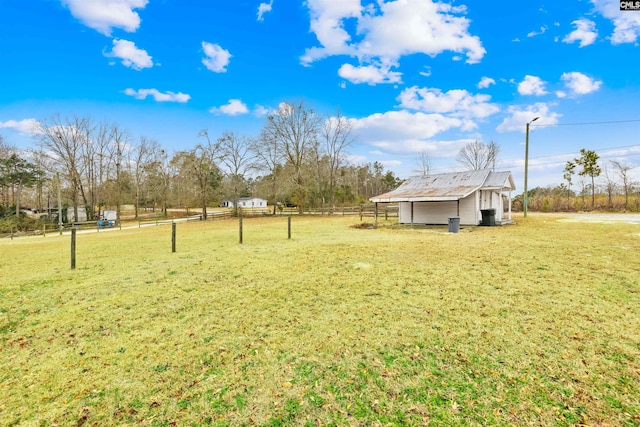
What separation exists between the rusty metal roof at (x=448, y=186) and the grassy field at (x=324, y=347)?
10735 millimetres

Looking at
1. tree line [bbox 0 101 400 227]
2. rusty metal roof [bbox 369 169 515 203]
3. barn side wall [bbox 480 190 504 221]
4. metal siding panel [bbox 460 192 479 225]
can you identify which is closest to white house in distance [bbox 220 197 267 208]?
tree line [bbox 0 101 400 227]

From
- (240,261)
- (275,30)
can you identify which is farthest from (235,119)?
(240,261)

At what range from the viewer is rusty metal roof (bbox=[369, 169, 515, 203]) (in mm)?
16734

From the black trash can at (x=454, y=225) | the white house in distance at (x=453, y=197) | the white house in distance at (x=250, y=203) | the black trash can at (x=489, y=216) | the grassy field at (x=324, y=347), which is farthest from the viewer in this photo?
the white house in distance at (x=250, y=203)

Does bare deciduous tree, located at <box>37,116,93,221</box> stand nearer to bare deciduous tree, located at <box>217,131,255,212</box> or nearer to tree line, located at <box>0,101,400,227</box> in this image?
tree line, located at <box>0,101,400,227</box>

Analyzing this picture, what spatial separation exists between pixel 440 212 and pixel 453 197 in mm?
2809

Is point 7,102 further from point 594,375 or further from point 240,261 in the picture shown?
point 594,375

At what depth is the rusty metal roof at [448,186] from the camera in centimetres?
1673

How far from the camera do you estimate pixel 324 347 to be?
123 inches

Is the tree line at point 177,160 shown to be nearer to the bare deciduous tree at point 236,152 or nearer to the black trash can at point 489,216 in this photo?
the bare deciduous tree at point 236,152

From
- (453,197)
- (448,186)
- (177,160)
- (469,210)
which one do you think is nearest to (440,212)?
(469,210)

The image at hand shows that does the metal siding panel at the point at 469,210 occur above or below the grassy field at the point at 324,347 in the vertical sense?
above

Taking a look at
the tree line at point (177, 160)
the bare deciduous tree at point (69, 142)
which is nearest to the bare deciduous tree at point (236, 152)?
the tree line at point (177, 160)

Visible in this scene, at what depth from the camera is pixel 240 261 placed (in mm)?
7648
